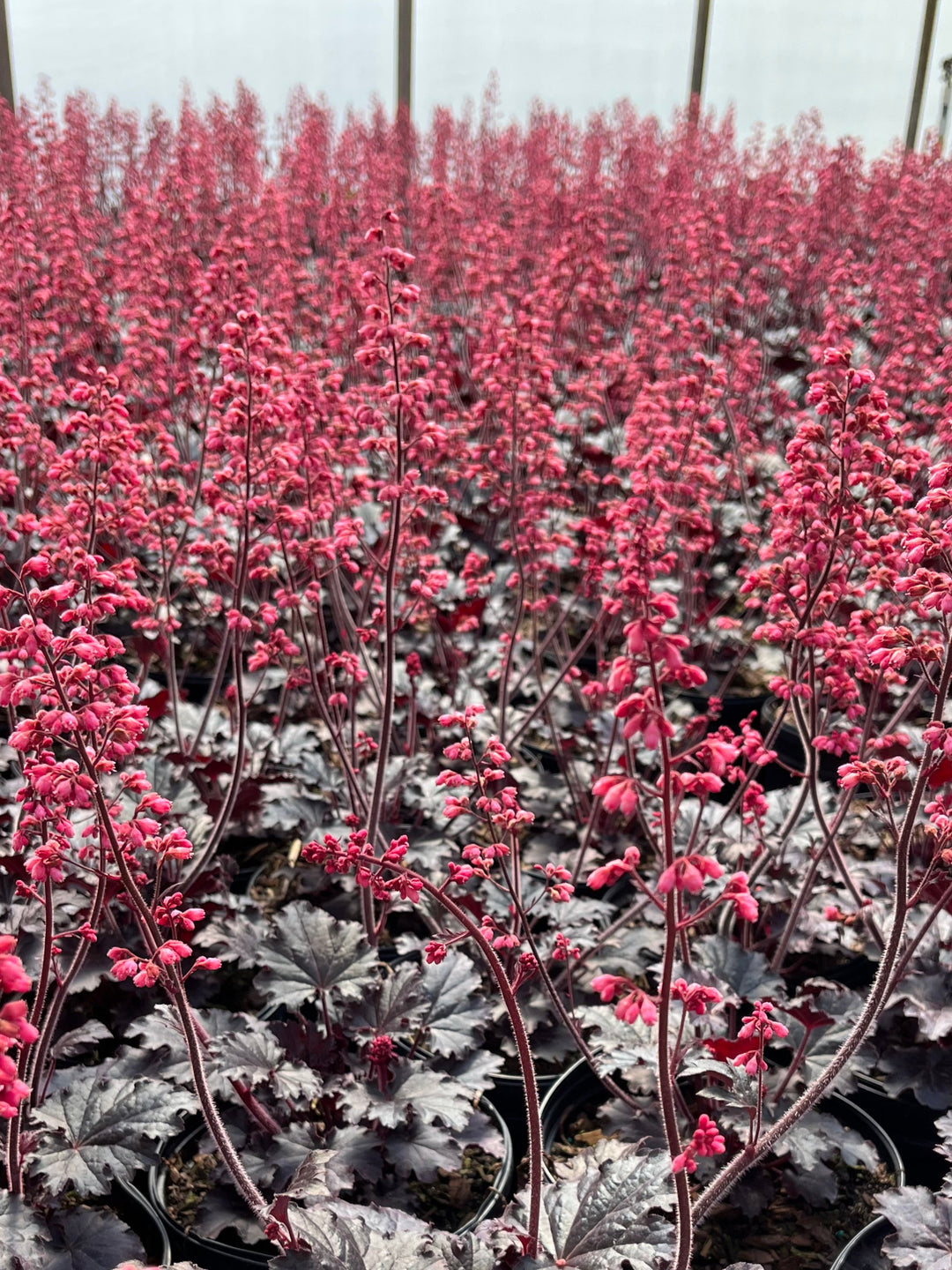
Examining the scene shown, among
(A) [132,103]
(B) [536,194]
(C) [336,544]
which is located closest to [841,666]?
(C) [336,544]

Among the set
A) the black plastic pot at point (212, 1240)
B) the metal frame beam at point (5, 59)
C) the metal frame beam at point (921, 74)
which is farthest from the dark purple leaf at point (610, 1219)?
the metal frame beam at point (921, 74)

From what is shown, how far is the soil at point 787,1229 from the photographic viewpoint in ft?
7.33

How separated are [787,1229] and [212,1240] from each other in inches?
51.1

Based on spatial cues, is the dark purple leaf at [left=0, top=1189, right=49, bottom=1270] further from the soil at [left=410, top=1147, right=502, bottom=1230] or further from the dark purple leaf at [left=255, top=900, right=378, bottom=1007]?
the soil at [left=410, top=1147, right=502, bottom=1230]

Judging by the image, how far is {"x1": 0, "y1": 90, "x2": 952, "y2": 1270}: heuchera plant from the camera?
1.58m

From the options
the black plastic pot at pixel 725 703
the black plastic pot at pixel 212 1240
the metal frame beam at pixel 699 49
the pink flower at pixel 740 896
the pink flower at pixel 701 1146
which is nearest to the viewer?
the pink flower at pixel 740 896

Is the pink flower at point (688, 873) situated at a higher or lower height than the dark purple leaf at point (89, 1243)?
higher

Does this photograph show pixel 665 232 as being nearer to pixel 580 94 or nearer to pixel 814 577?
pixel 814 577

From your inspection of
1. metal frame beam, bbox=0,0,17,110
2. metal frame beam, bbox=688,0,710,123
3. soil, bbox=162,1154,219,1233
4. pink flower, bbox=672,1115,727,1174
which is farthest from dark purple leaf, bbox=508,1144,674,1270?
metal frame beam, bbox=688,0,710,123

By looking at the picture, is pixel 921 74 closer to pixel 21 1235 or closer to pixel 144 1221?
pixel 144 1221

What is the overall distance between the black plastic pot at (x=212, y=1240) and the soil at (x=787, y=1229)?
31cm

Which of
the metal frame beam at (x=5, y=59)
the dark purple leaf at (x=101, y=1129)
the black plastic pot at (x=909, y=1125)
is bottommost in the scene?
the black plastic pot at (x=909, y=1125)

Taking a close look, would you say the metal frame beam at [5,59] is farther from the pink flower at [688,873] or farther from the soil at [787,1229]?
the pink flower at [688,873]

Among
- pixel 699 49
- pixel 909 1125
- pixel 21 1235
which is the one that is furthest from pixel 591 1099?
pixel 699 49
